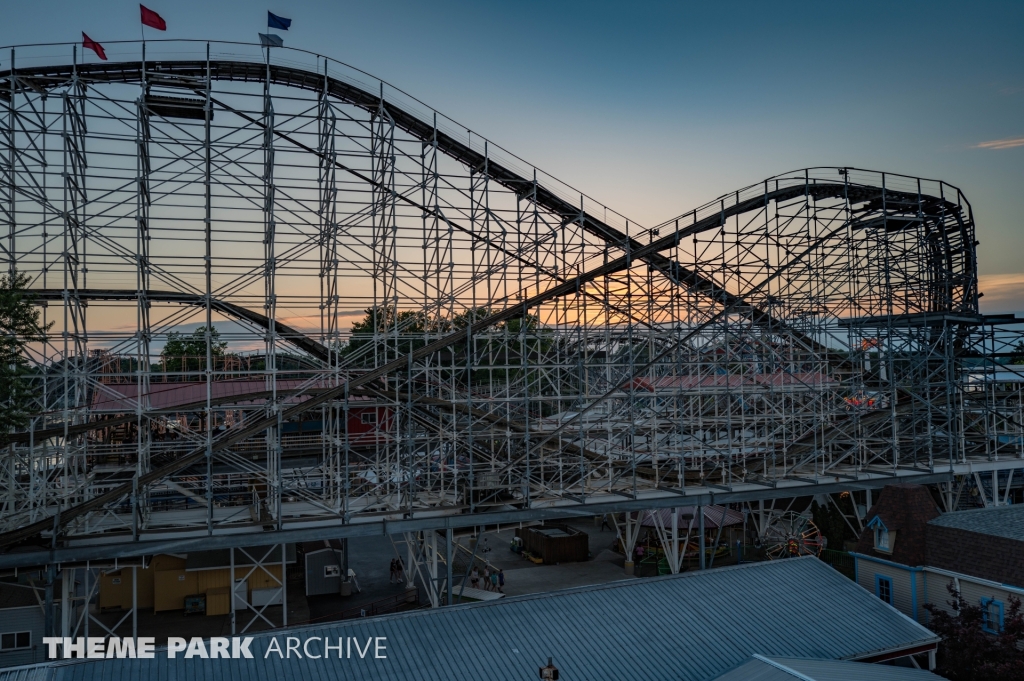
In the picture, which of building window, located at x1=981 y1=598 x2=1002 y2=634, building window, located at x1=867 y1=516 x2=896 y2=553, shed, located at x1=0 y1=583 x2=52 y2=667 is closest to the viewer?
building window, located at x1=981 y1=598 x2=1002 y2=634

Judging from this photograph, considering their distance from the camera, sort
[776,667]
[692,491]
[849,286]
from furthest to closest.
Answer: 1. [849,286]
2. [692,491]
3. [776,667]

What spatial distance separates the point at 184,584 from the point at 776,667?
16035mm

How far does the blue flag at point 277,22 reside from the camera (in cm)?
1812

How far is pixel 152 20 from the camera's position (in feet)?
55.9

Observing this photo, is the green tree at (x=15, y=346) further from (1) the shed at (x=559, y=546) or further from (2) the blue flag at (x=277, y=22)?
(1) the shed at (x=559, y=546)

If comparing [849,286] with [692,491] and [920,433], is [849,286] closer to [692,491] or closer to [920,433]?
[920,433]

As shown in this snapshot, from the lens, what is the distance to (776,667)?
40.9 feet

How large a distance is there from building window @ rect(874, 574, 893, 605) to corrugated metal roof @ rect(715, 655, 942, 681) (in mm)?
5223

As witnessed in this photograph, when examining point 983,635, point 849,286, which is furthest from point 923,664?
point 849,286

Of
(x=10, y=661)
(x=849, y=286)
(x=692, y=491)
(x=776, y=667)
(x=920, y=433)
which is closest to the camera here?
(x=776, y=667)

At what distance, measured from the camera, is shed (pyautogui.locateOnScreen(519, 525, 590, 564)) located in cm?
2616

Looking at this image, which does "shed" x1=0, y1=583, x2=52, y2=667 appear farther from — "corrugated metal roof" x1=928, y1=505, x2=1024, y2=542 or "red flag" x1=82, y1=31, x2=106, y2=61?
"corrugated metal roof" x1=928, y1=505, x2=1024, y2=542

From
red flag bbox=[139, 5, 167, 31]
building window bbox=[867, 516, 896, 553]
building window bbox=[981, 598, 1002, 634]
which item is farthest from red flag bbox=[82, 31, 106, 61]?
building window bbox=[981, 598, 1002, 634]

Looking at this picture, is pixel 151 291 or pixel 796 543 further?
pixel 796 543
